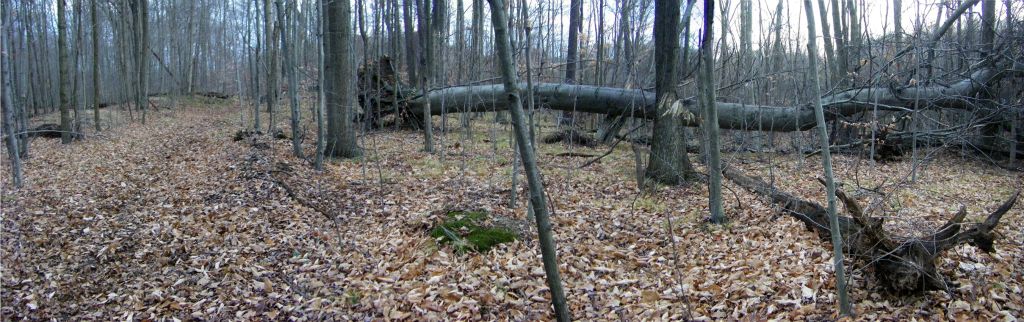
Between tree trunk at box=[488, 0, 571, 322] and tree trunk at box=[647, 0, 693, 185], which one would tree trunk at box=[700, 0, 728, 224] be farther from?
tree trunk at box=[488, 0, 571, 322]

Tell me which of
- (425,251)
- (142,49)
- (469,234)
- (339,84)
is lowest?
(425,251)

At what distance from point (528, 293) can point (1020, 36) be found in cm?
859

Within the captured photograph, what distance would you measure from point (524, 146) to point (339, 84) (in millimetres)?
7877

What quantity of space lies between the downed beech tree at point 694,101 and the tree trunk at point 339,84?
1588 millimetres

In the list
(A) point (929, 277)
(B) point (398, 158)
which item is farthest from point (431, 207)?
(A) point (929, 277)

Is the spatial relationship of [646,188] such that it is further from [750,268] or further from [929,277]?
[929,277]

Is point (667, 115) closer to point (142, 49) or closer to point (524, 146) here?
point (524, 146)

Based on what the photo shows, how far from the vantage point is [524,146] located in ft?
9.82

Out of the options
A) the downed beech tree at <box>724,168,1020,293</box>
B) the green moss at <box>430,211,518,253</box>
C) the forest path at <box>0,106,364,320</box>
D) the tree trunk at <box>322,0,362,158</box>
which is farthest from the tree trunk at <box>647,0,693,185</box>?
the tree trunk at <box>322,0,362,158</box>

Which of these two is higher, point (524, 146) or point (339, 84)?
point (339, 84)

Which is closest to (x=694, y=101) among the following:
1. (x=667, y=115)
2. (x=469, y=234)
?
(x=667, y=115)

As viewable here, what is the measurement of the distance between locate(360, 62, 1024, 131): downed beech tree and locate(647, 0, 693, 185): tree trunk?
584 millimetres

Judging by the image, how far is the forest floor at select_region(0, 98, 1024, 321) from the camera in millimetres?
4238

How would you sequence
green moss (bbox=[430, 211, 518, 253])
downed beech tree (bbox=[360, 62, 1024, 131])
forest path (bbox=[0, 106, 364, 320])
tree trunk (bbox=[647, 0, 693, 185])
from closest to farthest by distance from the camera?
forest path (bbox=[0, 106, 364, 320]), green moss (bbox=[430, 211, 518, 253]), tree trunk (bbox=[647, 0, 693, 185]), downed beech tree (bbox=[360, 62, 1024, 131])
